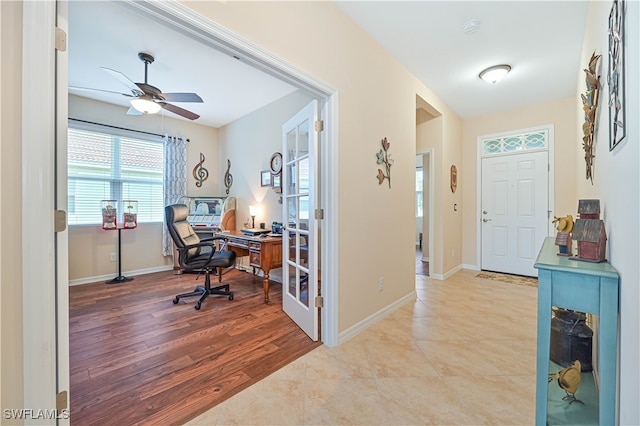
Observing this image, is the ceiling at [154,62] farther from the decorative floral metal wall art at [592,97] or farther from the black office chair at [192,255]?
the decorative floral metal wall art at [592,97]

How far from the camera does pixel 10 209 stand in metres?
0.94

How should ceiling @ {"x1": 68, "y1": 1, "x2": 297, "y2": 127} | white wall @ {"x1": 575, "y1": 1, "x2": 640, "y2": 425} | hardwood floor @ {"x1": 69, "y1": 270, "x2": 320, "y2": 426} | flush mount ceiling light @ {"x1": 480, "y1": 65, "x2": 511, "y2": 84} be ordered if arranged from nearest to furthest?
white wall @ {"x1": 575, "y1": 1, "x2": 640, "y2": 425} < hardwood floor @ {"x1": 69, "y1": 270, "x2": 320, "y2": 426} < ceiling @ {"x1": 68, "y1": 1, "x2": 297, "y2": 127} < flush mount ceiling light @ {"x1": 480, "y1": 65, "x2": 511, "y2": 84}

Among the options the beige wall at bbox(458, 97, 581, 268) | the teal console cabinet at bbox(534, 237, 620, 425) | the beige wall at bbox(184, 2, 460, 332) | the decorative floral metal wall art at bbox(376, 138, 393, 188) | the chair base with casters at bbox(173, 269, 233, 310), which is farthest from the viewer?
the beige wall at bbox(458, 97, 581, 268)

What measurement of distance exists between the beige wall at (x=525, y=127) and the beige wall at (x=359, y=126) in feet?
7.09

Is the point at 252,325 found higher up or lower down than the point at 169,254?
lower down

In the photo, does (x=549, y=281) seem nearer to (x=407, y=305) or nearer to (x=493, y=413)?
(x=493, y=413)

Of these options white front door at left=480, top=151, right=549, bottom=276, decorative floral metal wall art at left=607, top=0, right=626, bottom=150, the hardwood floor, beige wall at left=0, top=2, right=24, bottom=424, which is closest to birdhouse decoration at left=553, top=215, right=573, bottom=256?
decorative floral metal wall art at left=607, top=0, right=626, bottom=150

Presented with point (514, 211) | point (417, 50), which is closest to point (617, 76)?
point (417, 50)

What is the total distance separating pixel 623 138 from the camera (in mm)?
1004

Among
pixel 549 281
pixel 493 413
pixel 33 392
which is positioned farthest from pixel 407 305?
pixel 33 392

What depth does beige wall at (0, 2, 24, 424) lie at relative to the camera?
0.93 m

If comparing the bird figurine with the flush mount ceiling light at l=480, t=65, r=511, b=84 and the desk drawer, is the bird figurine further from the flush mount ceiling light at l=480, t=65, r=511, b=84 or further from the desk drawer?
the flush mount ceiling light at l=480, t=65, r=511, b=84

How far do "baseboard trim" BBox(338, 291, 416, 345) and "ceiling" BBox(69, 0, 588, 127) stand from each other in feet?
7.41

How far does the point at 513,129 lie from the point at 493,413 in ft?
14.3
